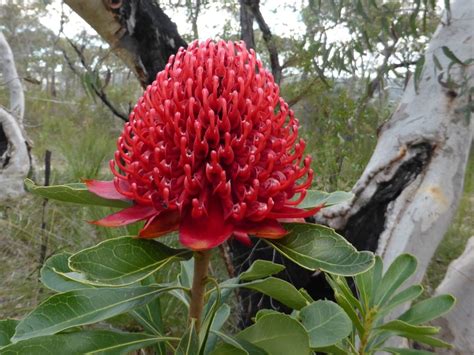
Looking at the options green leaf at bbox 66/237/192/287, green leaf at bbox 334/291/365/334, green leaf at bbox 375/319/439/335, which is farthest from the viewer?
green leaf at bbox 334/291/365/334

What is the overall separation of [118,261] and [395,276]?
83 cm

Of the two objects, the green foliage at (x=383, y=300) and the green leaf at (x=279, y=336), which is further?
the green foliage at (x=383, y=300)

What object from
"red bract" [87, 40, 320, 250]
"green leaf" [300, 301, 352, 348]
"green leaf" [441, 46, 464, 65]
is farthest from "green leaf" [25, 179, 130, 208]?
"green leaf" [441, 46, 464, 65]

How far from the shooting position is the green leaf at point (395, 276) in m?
1.30

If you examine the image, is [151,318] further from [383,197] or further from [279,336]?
[383,197]

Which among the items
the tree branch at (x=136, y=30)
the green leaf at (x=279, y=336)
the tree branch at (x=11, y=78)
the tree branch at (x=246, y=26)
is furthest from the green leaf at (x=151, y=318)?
the tree branch at (x=11, y=78)

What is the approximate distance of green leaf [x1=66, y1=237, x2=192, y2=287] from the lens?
2.43 ft

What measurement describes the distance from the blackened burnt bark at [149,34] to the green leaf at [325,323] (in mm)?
1725

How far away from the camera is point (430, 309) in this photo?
50.9 inches

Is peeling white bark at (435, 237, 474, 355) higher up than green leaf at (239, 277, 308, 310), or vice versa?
green leaf at (239, 277, 308, 310)

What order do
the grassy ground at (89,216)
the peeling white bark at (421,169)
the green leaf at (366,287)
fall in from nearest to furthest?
the green leaf at (366,287) < the peeling white bark at (421,169) < the grassy ground at (89,216)

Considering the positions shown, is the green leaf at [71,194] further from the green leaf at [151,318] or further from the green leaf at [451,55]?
the green leaf at [451,55]

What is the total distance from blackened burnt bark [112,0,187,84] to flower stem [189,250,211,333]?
1.73 meters

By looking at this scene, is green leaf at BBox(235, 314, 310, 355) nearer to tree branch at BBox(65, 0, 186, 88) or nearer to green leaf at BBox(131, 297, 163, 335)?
green leaf at BBox(131, 297, 163, 335)
